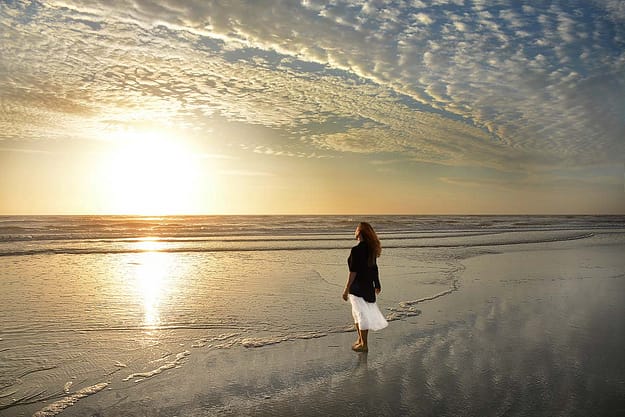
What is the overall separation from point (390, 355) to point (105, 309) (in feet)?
20.7

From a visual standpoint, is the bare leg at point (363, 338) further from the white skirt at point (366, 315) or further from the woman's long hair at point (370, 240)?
the woman's long hair at point (370, 240)

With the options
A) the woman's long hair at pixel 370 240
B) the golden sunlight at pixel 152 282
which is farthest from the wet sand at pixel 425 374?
the golden sunlight at pixel 152 282

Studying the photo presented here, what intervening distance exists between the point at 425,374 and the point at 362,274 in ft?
5.79

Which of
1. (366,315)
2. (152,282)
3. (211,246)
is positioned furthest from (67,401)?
(211,246)

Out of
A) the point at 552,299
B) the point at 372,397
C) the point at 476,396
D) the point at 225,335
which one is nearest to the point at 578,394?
the point at 476,396

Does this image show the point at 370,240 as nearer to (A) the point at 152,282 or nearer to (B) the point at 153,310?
(B) the point at 153,310

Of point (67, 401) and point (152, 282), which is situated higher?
point (152, 282)

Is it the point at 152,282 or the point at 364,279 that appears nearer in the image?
the point at 364,279

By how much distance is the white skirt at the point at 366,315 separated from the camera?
23.0 feet

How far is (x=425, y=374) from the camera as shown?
5926 millimetres

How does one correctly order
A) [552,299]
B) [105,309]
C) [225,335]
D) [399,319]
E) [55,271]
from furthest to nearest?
[55,271]
[552,299]
[105,309]
[399,319]
[225,335]

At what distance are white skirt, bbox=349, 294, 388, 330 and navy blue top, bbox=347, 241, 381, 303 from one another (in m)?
0.09

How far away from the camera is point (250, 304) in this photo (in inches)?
408

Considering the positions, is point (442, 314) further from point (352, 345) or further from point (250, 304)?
point (250, 304)
